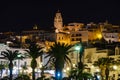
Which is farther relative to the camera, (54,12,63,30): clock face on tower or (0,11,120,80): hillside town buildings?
(54,12,63,30): clock face on tower

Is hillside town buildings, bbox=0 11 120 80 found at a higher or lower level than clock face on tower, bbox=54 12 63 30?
lower

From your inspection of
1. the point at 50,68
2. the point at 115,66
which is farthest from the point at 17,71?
the point at 115,66

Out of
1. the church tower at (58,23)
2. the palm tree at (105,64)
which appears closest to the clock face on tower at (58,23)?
the church tower at (58,23)

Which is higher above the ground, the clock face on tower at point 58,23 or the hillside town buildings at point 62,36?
the clock face on tower at point 58,23

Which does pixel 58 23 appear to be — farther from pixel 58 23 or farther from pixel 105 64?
pixel 105 64

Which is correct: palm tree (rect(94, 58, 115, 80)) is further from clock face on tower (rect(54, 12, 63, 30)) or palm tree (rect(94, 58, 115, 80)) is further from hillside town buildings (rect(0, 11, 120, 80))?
clock face on tower (rect(54, 12, 63, 30))

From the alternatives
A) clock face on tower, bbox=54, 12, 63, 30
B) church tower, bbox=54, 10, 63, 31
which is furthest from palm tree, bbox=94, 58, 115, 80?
clock face on tower, bbox=54, 12, 63, 30

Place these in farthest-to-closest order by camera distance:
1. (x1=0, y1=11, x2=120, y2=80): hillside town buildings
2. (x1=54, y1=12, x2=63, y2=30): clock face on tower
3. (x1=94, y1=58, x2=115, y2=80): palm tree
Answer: (x1=54, y1=12, x2=63, y2=30): clock face on tower, (x1=0, y1=11, x2=120, y2=80): hillside town buildings, (x1=94, y1=58, x2=115, y2=80): palm tree

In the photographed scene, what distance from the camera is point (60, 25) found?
413 ft

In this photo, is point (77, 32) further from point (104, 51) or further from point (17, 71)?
point (104, 51)

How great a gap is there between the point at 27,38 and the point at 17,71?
100ft

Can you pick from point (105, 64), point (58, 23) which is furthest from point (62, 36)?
point (105, 64)

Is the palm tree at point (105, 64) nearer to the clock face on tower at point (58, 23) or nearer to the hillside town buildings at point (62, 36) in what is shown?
the hillside town buildings at point (62, 36)

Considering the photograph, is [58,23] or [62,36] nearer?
[62,36]
